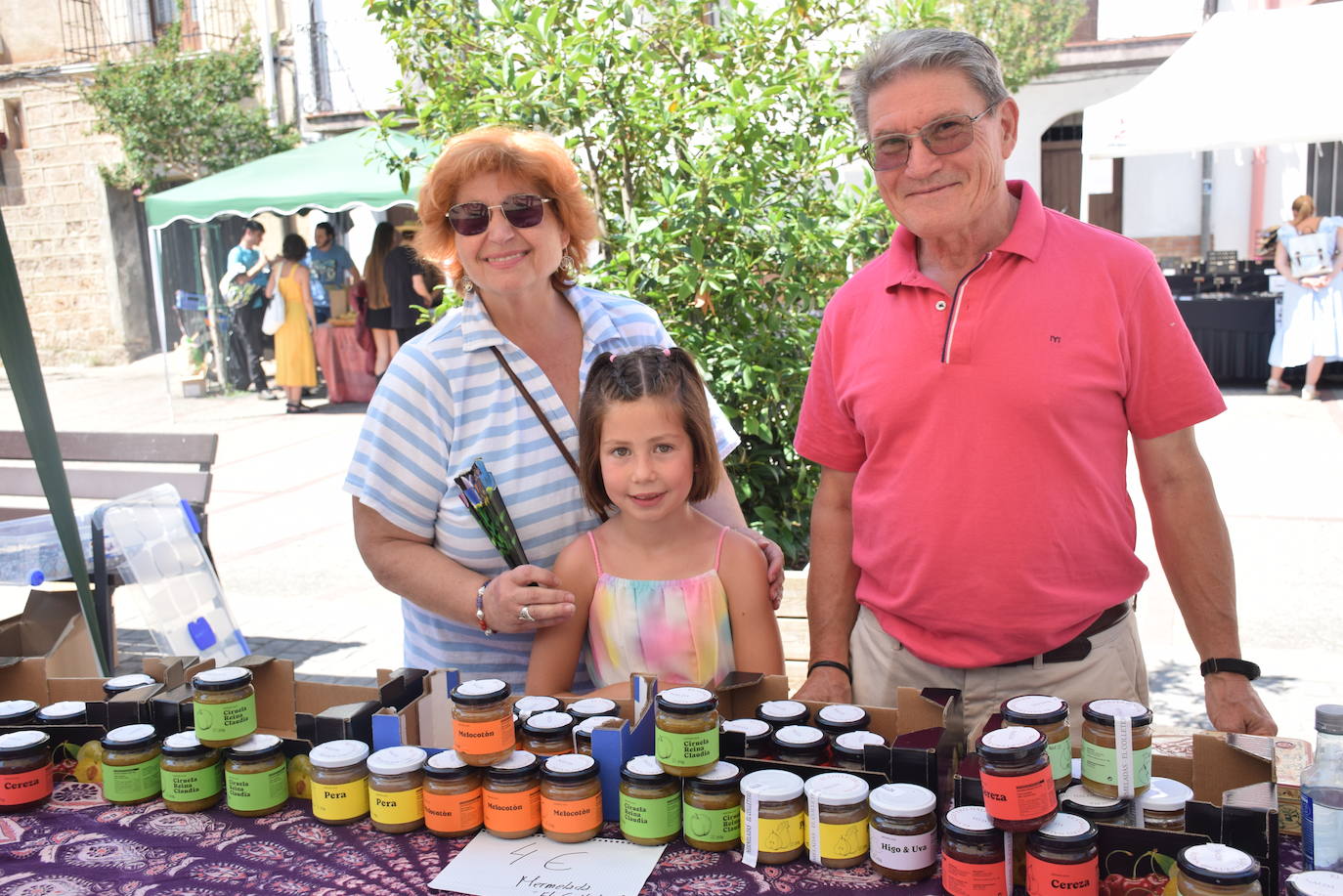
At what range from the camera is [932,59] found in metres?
2.04

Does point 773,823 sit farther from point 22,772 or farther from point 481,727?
point 22,772

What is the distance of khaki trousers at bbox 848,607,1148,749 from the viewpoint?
214 centimetres

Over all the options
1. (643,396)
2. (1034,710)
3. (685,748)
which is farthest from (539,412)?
(1034,710)

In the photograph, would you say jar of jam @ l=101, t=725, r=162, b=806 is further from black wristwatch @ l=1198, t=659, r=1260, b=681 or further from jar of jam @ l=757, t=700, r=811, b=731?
black wristwatch @ l=1198, t=659, r=1260, b=681

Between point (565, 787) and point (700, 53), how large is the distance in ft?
11.1

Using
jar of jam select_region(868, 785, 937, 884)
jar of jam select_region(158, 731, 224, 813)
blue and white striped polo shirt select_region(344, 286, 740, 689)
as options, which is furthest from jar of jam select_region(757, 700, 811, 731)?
jar of jam select_region(158, 731, 224, 813)

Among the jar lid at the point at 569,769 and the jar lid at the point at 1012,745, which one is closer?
the jar lid at the point at 1012,745

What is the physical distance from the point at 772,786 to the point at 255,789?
77 cm

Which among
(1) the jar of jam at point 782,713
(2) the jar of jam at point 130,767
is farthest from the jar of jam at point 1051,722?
(2) the jar of jam at point 130,767

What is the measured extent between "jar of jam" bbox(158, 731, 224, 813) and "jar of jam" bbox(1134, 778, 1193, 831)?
4.29 ft

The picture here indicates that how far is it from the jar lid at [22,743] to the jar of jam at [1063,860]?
1.45 metres

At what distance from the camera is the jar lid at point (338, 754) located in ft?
5.71

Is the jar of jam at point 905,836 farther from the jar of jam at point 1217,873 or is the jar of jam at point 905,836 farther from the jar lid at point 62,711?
the jar lid at point 62,711

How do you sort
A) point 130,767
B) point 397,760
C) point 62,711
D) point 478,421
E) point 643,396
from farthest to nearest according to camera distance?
point 478,421
point 643,396
point 62,711
point 130,767
point 397,760
